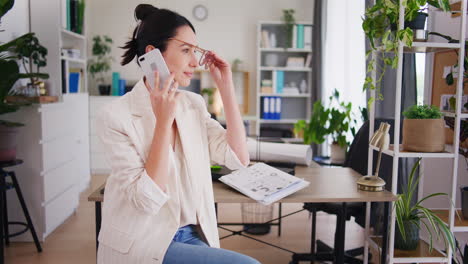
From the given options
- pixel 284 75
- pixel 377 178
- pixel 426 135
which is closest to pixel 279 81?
pixel 284 75

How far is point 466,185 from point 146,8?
194 cm

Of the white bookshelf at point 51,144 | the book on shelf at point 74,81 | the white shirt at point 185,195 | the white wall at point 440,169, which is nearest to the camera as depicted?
the white shirt at point 185,195

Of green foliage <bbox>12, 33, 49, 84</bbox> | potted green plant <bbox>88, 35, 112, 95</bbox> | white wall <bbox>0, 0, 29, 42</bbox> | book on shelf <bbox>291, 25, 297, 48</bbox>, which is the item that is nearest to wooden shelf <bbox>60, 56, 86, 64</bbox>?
white wall <bbox>0, 0, 29, 42</bbox>

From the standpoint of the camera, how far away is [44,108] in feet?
9.79

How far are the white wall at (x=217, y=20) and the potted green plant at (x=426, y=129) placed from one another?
3.97 meters

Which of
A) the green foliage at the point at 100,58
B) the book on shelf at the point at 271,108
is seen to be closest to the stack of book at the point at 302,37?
the book on shelf at the point at 271,108

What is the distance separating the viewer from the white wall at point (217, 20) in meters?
5.55

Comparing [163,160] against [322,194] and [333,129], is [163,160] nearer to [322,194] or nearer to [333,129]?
[322,194]

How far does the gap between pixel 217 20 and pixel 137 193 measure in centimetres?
478

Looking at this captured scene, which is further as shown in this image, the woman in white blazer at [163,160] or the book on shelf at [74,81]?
the book on shelf at [74,81]

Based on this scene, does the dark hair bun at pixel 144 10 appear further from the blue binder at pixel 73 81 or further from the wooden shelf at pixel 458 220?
the blue binder at pixel 73 81

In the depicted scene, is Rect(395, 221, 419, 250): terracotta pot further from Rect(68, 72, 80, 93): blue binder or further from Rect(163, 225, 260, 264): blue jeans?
Rect(68, 72, 80, 93): blue binder

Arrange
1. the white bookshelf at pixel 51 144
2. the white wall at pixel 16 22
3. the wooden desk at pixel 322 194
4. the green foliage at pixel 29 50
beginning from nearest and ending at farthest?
the wooden desk at pixel 322 194, the green foliage at pixel 29 50, the white bookshelf at pixel 51 144, the white wall at pixel 16 22

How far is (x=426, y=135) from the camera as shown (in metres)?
1.82
